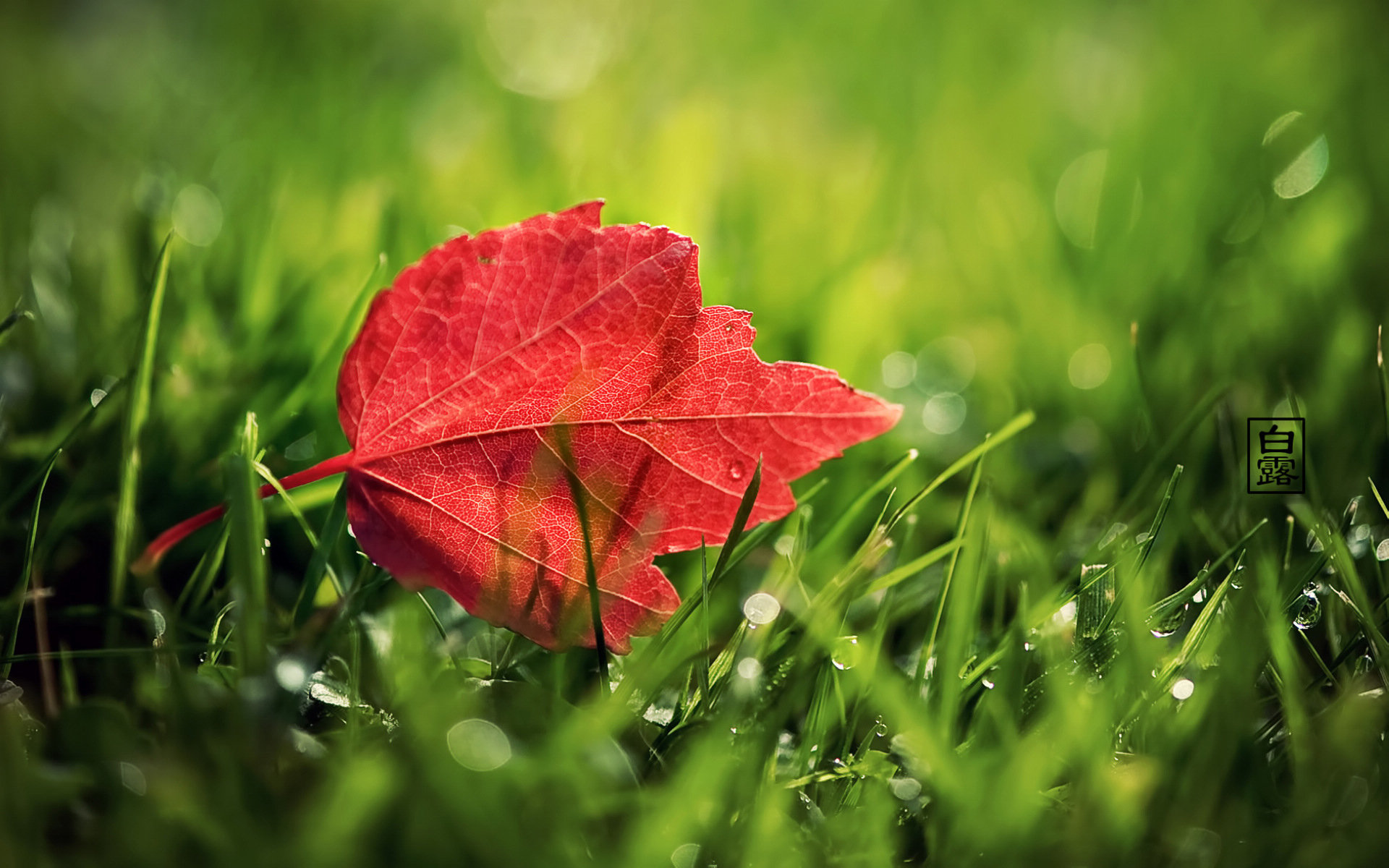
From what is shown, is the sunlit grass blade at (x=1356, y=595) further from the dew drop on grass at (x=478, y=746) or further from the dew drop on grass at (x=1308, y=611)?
the dew drop on grass at (x=478, y=746)

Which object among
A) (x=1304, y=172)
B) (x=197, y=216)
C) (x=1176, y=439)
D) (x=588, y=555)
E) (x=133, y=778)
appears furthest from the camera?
(x=1304, y=172)

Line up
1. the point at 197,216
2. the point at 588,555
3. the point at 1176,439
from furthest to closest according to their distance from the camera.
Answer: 1. the point at 197,216
2. the point at 1176,439
3. the point at 588,555

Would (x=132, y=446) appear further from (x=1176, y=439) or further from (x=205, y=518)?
(x=1176, y=439)

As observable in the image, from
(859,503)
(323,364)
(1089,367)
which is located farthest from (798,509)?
(1089,367)

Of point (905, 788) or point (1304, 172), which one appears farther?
point (1304, 172)

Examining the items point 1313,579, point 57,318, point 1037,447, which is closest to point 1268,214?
point 1037,447

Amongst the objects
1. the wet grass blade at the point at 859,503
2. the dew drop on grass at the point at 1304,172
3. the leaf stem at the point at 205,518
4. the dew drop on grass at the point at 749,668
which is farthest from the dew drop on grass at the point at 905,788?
the dew drop on grass at the point at 1304,172

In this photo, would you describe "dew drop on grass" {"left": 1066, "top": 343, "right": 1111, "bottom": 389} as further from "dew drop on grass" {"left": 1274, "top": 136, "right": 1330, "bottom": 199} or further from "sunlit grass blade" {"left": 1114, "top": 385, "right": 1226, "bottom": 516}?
"dew drop on grass" {"left": 1274, "top": 136, "right": 1330, "bottom": 199}
